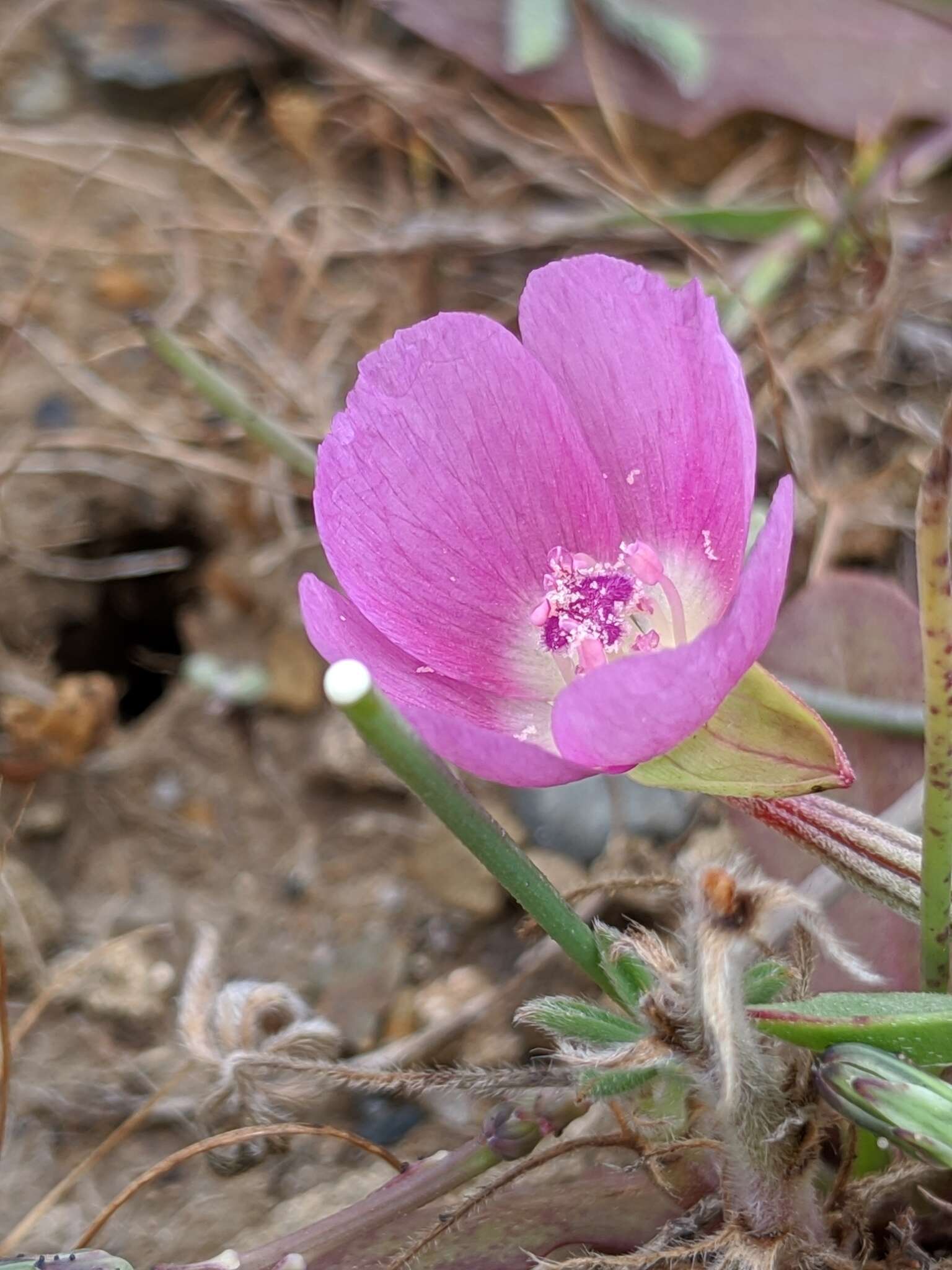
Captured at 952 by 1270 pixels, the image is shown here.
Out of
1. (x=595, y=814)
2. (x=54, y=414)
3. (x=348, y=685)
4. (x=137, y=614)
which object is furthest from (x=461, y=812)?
A: (x=54, y=414)

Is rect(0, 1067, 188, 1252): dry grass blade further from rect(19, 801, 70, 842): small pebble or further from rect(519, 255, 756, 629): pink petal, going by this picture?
rect(519, 255, 756, 629): pink petal

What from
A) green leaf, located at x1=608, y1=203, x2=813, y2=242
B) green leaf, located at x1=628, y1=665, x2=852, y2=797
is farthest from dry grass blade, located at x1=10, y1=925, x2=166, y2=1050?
green leaf, located at x1=608, y1=203, x2=813, y2=242

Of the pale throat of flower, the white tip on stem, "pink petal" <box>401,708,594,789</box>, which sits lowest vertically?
the pale throat of flower

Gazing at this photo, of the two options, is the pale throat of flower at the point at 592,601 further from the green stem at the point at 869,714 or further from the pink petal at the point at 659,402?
the green stem at the point at 869,714

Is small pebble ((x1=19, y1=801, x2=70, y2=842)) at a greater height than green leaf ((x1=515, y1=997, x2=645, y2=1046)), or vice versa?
green leaf ((x1=515, y1=997, x2=645, y2=1046))

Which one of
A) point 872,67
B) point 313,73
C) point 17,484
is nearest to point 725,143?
point 872,67

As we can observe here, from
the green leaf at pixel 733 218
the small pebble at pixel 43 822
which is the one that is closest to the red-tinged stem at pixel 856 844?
the small pebble at pixel 43 822

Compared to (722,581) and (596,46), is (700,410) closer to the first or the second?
(722,581)
